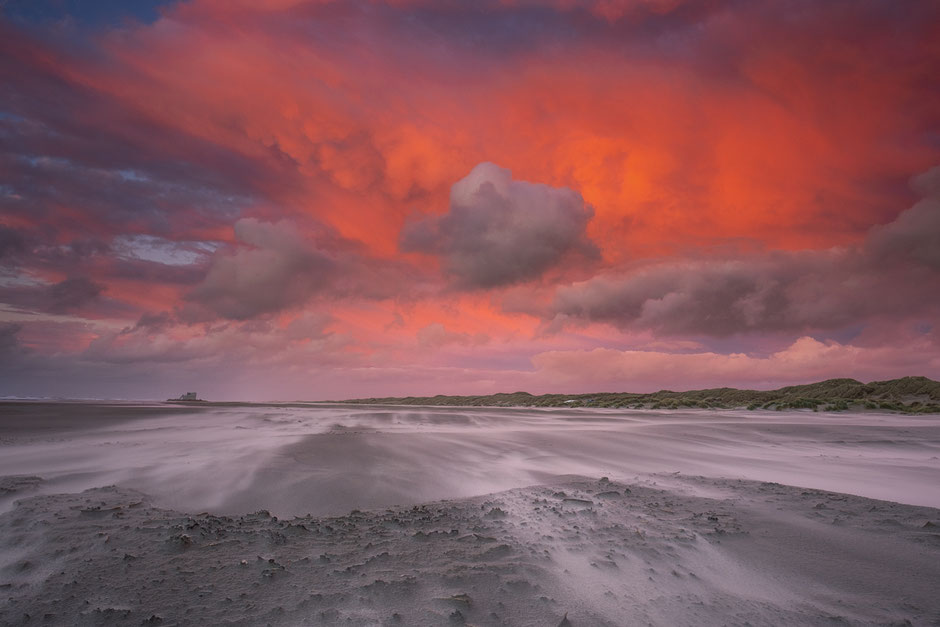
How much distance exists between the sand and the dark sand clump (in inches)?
0.6

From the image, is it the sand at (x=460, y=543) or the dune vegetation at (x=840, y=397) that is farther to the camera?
the dune vegetation at (x=840, y=397)

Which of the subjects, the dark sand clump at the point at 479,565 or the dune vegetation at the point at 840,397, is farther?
the dune vegetation at the point at 840,397

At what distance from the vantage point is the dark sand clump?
227cm

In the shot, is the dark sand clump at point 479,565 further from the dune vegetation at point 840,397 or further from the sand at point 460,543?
the dune vegetation at point 840,397

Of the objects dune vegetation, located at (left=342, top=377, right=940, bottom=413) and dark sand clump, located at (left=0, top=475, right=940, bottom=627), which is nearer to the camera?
dark sand clump, located at (left=0, top=475, right=940, bottom=627)

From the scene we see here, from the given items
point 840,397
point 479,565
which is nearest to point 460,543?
point 479,565

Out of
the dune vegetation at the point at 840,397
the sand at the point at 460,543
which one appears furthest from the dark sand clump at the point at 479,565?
the dune vegetation at the point at 840,397

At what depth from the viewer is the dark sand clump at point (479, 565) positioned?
2.27 meters

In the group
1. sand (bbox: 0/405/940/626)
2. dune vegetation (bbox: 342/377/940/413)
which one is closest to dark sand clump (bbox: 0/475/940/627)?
sand (bbox: 0/405/940/626)

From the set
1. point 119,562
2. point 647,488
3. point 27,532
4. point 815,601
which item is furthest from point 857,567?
point 27,532

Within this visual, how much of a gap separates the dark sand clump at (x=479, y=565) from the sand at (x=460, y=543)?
2 centimetres

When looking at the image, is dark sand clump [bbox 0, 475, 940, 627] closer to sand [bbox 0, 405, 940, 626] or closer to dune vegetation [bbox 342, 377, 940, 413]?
sand [bbox 0, 405, 940, 626]

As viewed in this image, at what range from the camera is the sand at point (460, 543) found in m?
2.32

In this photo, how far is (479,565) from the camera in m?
2.79
